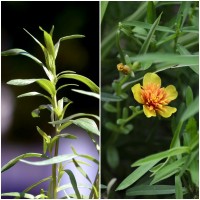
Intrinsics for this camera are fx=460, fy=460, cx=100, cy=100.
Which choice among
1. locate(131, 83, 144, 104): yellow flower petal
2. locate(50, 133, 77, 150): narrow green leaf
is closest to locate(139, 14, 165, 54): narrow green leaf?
locate(131, 83, 144, 104): yellow flower petal

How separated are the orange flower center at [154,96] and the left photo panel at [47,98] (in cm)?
11

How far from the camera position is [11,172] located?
1.08 meters

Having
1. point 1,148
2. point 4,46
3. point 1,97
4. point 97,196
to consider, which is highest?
point 4,46

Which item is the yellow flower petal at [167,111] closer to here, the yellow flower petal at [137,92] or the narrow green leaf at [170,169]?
the yellow flower petal at [137,92]

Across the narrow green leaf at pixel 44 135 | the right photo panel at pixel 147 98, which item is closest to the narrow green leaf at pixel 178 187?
the right photo panel at pixel 147 98

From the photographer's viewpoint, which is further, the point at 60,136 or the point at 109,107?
the point at 109,107

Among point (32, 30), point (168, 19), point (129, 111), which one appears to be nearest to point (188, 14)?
point (168, 19)

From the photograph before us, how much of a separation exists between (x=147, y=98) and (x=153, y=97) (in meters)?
0.01

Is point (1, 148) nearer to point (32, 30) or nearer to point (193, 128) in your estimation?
point (32, 30)

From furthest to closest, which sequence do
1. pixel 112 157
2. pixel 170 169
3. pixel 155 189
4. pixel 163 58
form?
1. pixel 112 157
2. pixel 155 189
3. pixel 170 169
4. pixel 163 58

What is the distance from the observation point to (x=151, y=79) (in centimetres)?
101

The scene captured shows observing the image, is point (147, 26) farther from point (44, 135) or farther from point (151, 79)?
point (44, 135)

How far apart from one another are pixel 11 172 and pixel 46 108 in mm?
178

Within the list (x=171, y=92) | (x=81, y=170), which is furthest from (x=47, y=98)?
(x=171, y=92)
